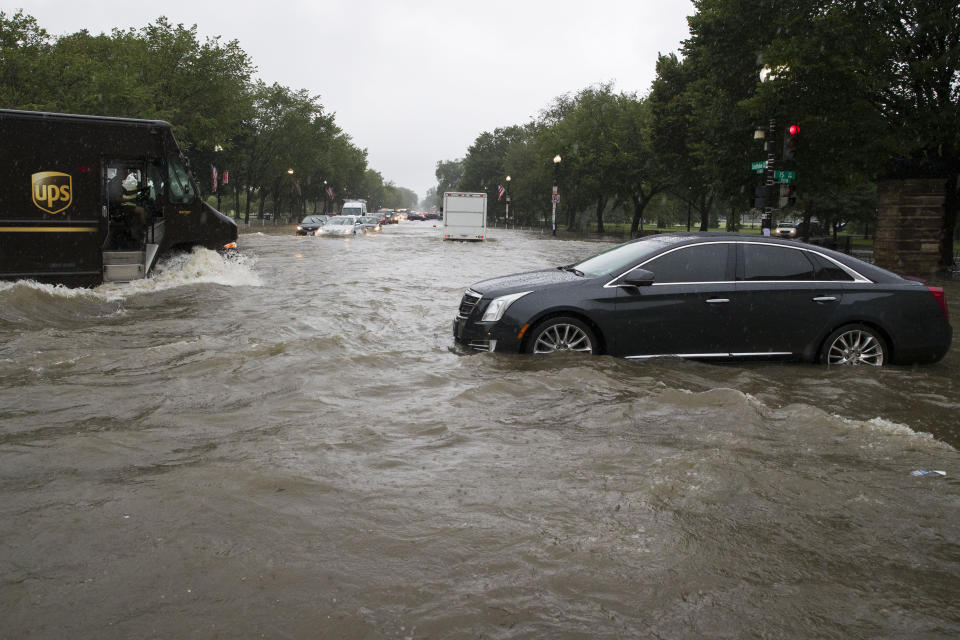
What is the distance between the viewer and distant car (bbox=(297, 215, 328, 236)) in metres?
44.0

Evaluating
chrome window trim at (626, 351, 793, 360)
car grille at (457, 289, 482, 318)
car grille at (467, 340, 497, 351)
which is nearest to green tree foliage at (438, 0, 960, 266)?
chrome window trim at (626, 351, 793, 360)

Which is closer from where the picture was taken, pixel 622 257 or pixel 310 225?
pixel 622 257

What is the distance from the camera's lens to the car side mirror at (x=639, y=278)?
7.81 meters

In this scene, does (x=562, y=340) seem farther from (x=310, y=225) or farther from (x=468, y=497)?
(x=310, y=225)

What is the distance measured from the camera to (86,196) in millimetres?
12961

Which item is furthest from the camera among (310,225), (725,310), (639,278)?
(310,225)

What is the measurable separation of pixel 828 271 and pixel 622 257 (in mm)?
2213

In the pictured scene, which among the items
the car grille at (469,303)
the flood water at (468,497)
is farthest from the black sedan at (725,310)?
the flood water at (468,497)

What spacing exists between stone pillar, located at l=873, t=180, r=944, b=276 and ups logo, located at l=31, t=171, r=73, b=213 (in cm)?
2103

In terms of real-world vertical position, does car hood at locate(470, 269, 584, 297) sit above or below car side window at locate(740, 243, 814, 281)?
below

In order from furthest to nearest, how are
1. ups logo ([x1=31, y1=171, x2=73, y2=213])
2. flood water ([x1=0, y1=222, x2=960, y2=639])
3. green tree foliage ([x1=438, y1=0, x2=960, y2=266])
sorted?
green tree foliage ([x1=438, y1=0, x2=960, y2=266]) < ups logo ([x1=31, y1=171, x2=73, y2=213]) < flood water ([x1=0, y1=222, x2=960, y2=639])

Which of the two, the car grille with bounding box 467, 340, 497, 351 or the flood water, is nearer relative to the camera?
the flood water

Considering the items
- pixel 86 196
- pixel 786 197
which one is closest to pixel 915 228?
pixel 786 197

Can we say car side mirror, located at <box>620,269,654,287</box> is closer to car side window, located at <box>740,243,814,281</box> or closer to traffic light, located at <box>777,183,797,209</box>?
car side window, located at <box>740,243,814,281</box>
